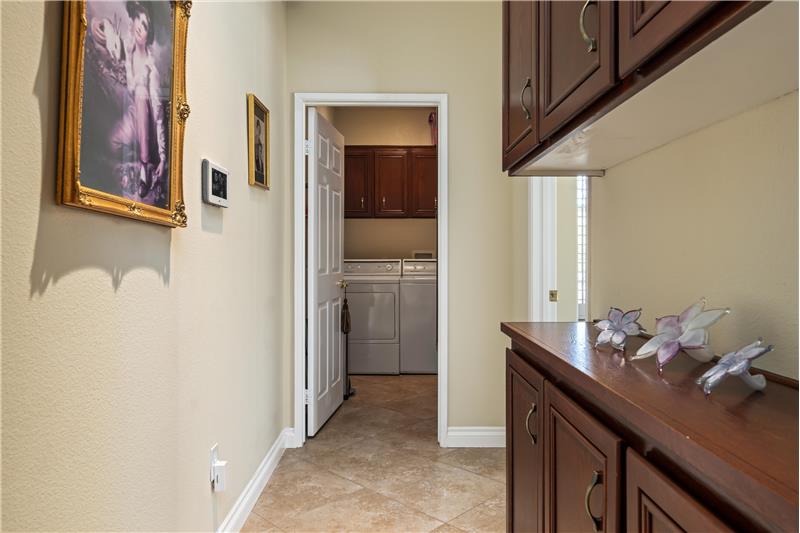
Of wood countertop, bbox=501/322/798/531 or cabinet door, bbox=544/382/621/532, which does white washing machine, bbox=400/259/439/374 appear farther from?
wood countertop, bbox=501/322/798/531

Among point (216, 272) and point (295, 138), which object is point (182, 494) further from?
point (295, 138)

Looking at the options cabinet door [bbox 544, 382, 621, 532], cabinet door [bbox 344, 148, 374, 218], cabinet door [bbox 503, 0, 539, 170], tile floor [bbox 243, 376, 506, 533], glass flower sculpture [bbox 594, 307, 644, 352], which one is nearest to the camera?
cabinet door [bbox 544, 382, 621, 532]

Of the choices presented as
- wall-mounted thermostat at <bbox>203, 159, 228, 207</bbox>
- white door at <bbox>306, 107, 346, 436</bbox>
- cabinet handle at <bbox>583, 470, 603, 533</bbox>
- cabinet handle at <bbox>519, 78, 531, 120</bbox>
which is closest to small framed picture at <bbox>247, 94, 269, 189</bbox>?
wall-mounted thermostat at <bbox>203, 159, 228, 207</bbox>

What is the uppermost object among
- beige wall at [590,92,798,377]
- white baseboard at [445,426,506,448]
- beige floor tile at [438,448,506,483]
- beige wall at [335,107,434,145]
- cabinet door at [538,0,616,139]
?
beige wall at [335,107,434,145]

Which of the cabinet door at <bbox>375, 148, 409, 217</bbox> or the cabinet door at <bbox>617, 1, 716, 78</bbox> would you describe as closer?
the cabinet door at <bbox>617, 1, 716, 78</bbox>

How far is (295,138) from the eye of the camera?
10.0 ft

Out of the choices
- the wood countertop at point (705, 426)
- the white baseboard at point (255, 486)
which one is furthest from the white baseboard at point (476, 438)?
the wood countertop at point (705, 426)

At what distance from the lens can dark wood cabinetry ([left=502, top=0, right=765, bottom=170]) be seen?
661 mm

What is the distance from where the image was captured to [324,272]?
3359 mm

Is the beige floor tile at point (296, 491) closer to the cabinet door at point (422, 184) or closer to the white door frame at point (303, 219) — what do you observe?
the white door frame at point (303, 219)

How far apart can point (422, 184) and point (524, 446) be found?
13.7 feet

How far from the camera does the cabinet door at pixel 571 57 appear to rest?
884mm

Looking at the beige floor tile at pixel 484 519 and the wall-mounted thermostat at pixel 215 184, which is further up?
the wall-mounted thermostat at pixel 215 184

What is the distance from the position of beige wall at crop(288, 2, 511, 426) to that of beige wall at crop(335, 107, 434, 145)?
234 centimetres
